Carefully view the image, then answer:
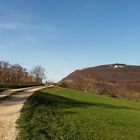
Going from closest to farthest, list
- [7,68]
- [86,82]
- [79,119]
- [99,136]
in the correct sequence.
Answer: [99,136] < [79,119] < [86,82] < [7,68]

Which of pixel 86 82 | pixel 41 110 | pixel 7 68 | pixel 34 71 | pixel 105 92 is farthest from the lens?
pixel 34 71

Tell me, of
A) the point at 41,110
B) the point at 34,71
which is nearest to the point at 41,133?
the point at 41,110

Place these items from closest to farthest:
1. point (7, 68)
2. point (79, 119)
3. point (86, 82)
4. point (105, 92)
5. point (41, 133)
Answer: point (41, 133) → point (79, 119) → point (105, 92) → point (86, 82) → point (7, 68)

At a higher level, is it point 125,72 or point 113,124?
point 125,72

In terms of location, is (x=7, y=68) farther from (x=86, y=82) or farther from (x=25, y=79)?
(x=86, y=82)

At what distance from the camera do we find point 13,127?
1836cm

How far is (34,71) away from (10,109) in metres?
149

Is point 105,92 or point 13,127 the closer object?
point 13,127

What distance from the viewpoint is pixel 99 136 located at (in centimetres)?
1936

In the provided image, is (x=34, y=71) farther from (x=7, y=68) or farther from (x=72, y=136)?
(x=72, y=136)

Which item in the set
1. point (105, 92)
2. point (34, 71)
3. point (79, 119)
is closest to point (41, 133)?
point (79, 119)

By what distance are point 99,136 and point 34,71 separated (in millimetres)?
155292

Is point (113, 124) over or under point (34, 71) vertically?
under

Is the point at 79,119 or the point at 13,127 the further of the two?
the point at 79,119
